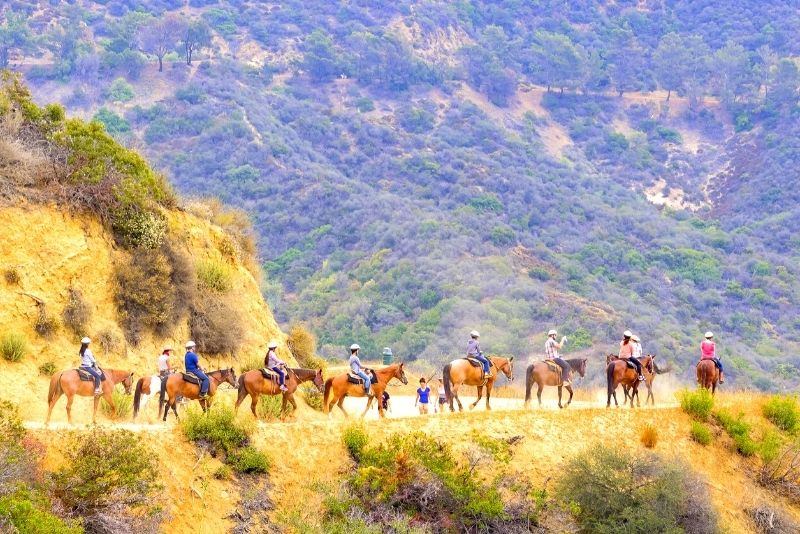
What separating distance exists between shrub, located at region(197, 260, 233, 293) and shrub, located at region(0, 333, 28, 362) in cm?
772

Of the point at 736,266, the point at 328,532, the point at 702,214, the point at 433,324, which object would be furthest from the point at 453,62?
the point at 328,532

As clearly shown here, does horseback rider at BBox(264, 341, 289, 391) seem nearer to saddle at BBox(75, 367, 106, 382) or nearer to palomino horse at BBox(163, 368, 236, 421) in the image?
palomino horse at BBox(163, 368, 236, 421)

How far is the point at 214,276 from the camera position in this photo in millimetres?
32719

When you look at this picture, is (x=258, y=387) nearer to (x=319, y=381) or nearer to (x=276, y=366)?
(x=276, y=366)

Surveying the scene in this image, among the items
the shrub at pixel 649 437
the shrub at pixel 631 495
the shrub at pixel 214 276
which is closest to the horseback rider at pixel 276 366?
the shrub at pixel 214 276

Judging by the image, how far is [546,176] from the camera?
9831 cm

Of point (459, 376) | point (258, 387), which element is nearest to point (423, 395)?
point (459, 376)

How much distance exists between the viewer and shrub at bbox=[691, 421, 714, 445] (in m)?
29.3

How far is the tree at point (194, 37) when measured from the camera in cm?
10912

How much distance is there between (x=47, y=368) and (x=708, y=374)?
753 inches

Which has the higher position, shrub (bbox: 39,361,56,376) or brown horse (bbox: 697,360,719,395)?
brown horse (bbox: 697,360,719,395)

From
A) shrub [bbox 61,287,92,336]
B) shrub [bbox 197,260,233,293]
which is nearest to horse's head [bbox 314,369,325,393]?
shrub [bbox 61,287,92,336]

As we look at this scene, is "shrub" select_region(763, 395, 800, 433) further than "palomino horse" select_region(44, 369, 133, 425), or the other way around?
"shrub" select_region(763, 395, 800, 433)

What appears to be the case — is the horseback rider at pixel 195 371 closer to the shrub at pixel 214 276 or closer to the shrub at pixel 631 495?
the shrub at pixel 214 276
